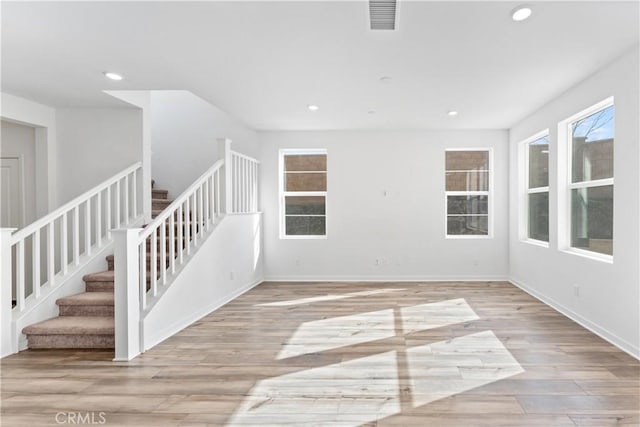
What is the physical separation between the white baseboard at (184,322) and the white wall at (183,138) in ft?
7.91

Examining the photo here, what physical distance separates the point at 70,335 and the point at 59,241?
185cm

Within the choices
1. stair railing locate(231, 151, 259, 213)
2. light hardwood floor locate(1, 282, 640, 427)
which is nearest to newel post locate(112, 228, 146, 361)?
light hardwood floor locate(1, 282, 640, 427)

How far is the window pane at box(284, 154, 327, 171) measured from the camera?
6.68 meters

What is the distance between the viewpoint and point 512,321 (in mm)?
4020

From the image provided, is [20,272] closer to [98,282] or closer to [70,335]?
[70,335]

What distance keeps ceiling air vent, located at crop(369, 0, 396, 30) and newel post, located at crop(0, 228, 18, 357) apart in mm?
3457

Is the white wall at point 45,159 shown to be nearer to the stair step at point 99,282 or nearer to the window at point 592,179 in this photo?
the stair step at point 99,282

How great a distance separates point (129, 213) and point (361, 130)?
3808mm

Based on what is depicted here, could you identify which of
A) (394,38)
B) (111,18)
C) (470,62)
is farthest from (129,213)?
(470,62)

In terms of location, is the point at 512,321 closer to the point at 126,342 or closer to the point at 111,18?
→ the point at 126,342

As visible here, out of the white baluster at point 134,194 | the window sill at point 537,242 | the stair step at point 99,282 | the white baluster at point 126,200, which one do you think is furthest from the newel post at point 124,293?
the window sill at point 537,242

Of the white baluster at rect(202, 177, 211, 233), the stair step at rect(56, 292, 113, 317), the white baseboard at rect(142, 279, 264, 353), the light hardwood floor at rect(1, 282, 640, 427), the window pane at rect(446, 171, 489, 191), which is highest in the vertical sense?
the window pane at rect(446, 171, 489, 191)

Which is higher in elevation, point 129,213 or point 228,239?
point 129,213

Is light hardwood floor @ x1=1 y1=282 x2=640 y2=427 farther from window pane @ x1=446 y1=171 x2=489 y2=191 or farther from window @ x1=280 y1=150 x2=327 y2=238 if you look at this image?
window pane @ x1=446 y1=171 x2=489 y2=191
